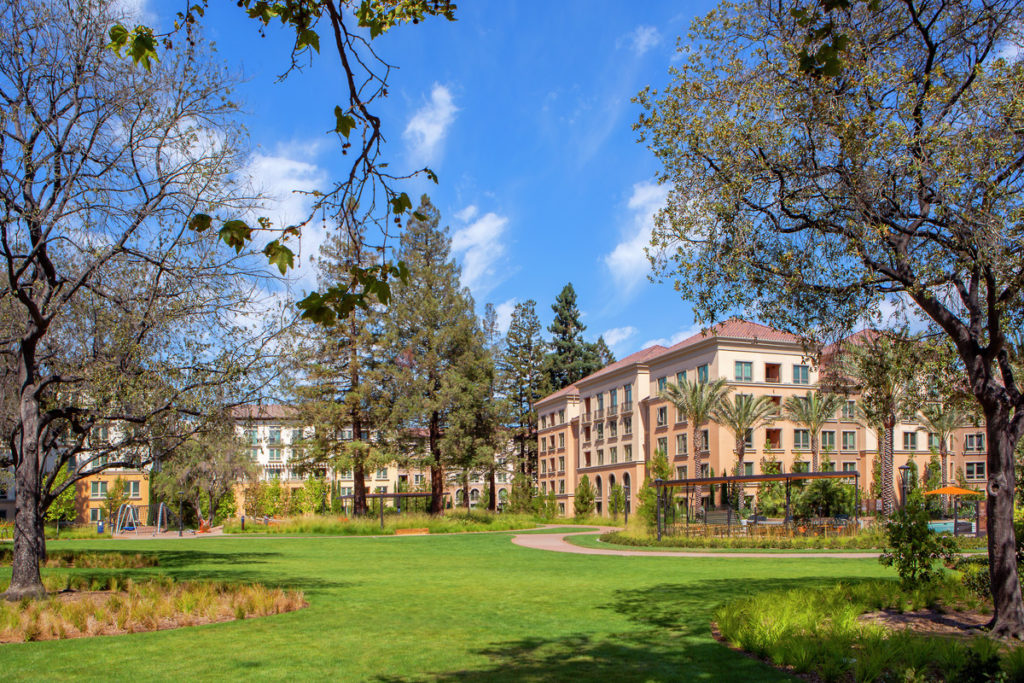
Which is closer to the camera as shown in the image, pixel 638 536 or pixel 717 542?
pixel 717 542

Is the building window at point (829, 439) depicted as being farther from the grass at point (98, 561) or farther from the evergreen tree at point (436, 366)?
the grass at point (98, 561)

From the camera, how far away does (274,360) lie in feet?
57.8

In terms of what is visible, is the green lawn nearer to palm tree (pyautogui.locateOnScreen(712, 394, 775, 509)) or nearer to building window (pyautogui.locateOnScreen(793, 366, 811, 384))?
palm tree (pyautogui.locateOnScreen(712, 394, 775, 509))

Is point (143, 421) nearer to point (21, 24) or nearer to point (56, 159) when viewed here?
point (56, 159)

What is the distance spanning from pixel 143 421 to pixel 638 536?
71.4 feet

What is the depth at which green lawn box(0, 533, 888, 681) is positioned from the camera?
882 centimetres

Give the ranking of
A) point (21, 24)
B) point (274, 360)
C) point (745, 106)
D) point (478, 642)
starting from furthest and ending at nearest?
1. point (274, 360)
2. point (21, 24)
3. point (745, 106)
4. point (478, 642)


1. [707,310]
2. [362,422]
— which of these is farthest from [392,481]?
[707,310]

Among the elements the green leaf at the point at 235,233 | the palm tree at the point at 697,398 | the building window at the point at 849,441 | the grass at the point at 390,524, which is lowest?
the grass at the point at 390,524

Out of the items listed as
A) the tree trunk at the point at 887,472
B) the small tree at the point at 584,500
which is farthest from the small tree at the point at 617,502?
the tree trunk at the point at 887,472

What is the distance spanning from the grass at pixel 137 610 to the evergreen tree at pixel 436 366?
35.6m

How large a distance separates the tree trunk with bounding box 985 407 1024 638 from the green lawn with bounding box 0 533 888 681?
11.2 ft

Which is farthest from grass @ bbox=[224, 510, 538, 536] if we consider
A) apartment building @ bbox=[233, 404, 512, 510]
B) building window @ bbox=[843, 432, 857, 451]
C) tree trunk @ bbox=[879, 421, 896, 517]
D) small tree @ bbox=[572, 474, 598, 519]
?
building window @ bbox=[843, 432, 857, 451]

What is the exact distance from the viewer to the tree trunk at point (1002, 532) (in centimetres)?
980
